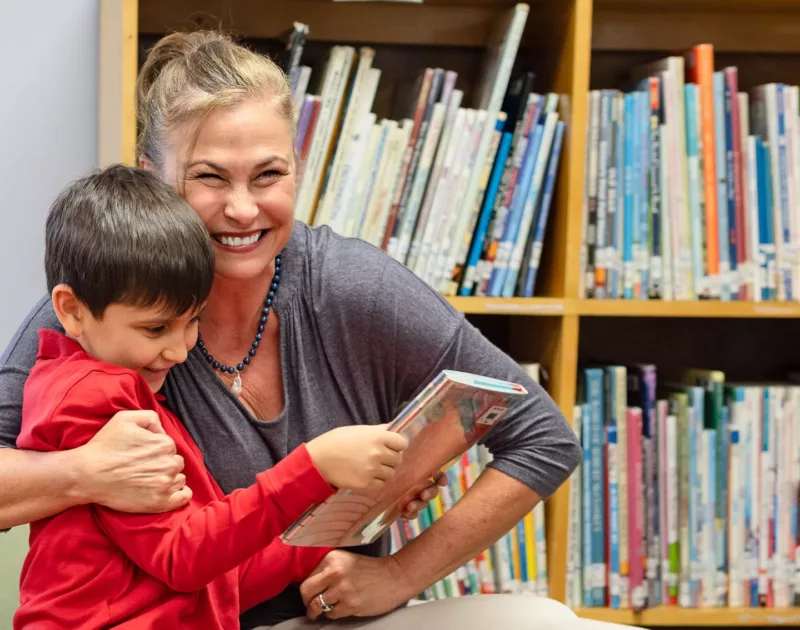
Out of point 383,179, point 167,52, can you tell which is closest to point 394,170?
point 383,179

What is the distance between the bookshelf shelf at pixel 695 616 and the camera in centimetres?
164

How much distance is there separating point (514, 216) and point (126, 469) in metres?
0.86

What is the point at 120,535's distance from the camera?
944 millimetres

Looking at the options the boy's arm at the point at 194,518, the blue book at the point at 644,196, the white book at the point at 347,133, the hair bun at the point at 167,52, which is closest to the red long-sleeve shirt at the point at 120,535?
the boy's arm at the point at 194,518

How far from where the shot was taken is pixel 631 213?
5.27ft

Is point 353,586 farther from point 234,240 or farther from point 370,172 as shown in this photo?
point 370,172

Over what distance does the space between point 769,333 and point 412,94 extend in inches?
35.9

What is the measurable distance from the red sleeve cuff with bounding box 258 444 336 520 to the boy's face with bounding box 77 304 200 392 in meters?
0.16

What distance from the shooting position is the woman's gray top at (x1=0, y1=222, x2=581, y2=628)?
118 cm

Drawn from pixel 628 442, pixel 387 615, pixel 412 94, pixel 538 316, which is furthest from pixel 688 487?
pixel 412 94

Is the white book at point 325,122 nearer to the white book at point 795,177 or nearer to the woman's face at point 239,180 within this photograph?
the woman's face at point 239,180

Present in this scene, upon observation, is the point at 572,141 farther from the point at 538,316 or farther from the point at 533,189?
the point at 538,316

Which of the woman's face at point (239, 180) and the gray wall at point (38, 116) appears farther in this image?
the gray wall at point (38, 116)

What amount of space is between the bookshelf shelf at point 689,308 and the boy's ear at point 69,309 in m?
0.85
